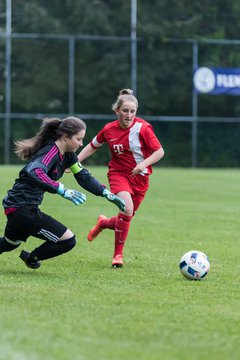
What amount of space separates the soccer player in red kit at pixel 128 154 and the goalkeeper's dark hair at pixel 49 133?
101cm

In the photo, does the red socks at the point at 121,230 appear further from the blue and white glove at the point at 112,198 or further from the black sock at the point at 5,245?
the black sock at the point at 5,245

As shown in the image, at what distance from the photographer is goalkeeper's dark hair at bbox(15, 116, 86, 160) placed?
7098 mm

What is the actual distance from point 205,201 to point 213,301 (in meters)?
10.6

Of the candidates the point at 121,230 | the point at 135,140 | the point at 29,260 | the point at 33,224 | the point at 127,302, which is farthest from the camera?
the point at 135,140

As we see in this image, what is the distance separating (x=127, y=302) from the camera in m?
5.89

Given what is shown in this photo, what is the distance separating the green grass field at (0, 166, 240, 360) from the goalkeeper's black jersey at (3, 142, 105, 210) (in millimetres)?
643

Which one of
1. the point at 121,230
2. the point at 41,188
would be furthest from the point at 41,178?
the point at 121,230

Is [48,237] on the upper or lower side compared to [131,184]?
lower

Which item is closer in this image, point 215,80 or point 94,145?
point 94,145

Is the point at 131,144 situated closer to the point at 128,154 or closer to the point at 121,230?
the point at 128,154

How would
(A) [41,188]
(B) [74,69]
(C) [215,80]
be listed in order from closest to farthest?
(A) [41,188] → (C) [215,80] → (B) [74,69]

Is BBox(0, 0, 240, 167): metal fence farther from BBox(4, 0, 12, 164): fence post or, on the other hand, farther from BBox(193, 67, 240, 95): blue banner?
BBox(193, 67, 240, 95): blue banner

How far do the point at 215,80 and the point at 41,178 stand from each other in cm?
2567

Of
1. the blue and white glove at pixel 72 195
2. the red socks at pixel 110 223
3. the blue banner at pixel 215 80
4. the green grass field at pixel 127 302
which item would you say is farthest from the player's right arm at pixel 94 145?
the blue banner at pixel 215 80
